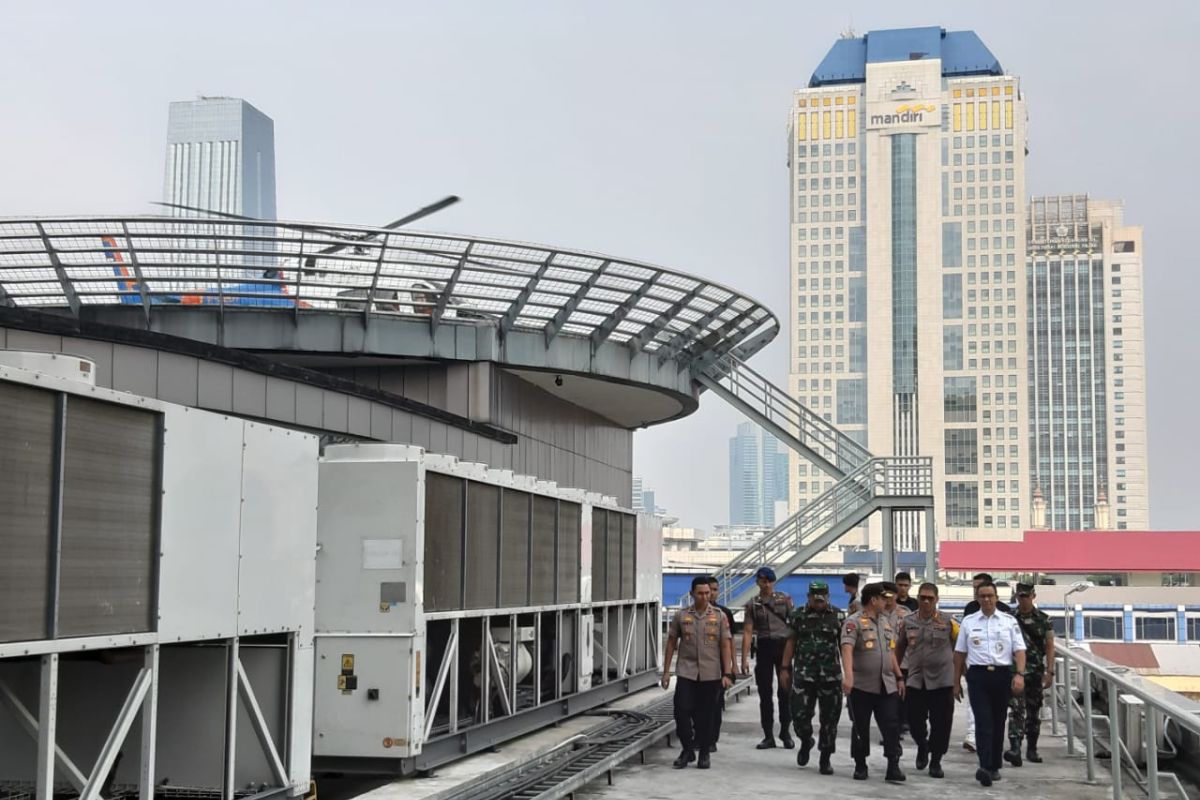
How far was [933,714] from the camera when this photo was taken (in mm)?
12969

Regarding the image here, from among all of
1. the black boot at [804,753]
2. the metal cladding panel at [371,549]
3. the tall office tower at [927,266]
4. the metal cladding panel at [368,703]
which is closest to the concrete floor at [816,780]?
the black boot at [804,753]

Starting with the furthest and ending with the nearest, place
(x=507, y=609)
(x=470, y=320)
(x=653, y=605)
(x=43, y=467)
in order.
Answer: (x=470, y=320), (x=653, y=605), (x=507, y=609), (x=43, y=467)

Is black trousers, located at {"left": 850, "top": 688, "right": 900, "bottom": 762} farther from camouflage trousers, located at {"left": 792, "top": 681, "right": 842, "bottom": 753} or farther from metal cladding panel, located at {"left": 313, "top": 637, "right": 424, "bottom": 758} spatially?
metal cladding panel, located at {"left": 313, "top": 637, "right": 424, "bottom": 758}

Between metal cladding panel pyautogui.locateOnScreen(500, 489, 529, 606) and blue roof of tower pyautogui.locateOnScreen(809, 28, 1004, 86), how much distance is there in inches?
6422

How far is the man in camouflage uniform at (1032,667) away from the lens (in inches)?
540

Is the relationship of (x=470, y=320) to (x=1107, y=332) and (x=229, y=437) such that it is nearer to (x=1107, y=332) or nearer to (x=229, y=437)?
(x=229, y=437)

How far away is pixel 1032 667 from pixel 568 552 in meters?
5.32

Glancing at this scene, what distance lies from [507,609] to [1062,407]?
181 metres

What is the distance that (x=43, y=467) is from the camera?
6629 mm

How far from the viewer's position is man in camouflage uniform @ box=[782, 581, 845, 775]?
13.1 metres

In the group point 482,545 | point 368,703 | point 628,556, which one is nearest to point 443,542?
point 482,545

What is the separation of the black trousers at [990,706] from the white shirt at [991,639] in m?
0.08

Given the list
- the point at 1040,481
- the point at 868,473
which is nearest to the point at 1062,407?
the point at 1040,481

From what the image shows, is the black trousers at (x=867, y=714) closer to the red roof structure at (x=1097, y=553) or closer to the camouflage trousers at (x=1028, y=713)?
the camouflage trousers at (x=1028, y=713)
